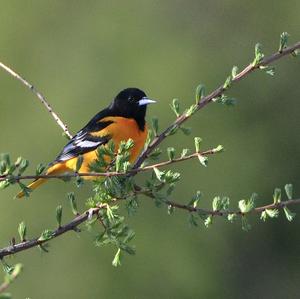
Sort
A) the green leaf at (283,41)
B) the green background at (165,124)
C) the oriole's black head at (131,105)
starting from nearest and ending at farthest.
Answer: the green leaf at (283,41)
the oriole's black head at (131,105)
the green background at (165,124)

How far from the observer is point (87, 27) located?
24922 millimetres

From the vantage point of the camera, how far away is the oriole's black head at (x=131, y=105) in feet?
19.0

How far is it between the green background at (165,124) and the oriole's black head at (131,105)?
10820 mm

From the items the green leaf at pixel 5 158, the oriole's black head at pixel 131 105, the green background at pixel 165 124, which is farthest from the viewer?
the green background at pixel 165 124

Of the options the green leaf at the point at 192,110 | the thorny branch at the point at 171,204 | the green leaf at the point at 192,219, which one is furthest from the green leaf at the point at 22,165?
the green leaf at the point at 192,110

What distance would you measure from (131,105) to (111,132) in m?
0.55

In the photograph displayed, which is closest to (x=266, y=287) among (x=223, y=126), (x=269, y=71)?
(x=223, y=126)

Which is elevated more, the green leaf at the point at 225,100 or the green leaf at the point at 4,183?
the green leaf at the point at 4,183

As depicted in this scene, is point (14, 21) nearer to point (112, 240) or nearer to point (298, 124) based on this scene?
point (298, 124)

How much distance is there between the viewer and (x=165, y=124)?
18.7 meters

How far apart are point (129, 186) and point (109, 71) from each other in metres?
18.9

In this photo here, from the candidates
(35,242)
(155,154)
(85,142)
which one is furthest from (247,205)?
(85,142)

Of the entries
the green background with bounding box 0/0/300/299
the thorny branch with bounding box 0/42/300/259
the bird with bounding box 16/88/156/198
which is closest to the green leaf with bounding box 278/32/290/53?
the thorny branch with bounding box 0/42/300/259

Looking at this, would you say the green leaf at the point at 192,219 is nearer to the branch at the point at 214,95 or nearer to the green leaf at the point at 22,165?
the branch at the point at 214,95
